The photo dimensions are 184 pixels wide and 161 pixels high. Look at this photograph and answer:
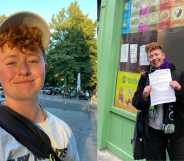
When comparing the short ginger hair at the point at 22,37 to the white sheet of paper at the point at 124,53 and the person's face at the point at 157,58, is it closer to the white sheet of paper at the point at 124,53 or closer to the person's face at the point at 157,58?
the person's face at the point at 157,58

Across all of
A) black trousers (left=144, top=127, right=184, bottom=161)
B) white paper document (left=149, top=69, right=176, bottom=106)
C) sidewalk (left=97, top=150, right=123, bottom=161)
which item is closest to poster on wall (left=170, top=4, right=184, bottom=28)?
white paper document (left=149, top=69, right=176, bottom=106)

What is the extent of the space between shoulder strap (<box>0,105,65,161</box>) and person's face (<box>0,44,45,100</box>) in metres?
0.08

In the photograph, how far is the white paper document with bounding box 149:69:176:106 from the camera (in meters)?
4.49

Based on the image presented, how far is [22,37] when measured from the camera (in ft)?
6.14

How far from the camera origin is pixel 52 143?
1911mm

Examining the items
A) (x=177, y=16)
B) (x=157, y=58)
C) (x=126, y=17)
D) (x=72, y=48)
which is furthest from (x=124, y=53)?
(x=72, y=48)

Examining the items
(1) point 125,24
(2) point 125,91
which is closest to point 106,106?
(2) point 125,91

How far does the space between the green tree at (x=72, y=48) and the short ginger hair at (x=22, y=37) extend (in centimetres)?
3532

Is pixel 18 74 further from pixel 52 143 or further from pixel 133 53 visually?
pixel 133 53

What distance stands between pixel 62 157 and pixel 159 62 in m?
2.80

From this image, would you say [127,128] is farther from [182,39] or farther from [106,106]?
[182,39]

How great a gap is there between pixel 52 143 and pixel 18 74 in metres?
0.30

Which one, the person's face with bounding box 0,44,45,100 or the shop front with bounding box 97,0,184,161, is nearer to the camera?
the person's face with bounding box 0,44,45,100

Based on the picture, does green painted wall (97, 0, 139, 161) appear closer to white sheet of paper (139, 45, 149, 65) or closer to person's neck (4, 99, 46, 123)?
white sheet of paper (139, 45, 149, 65)
